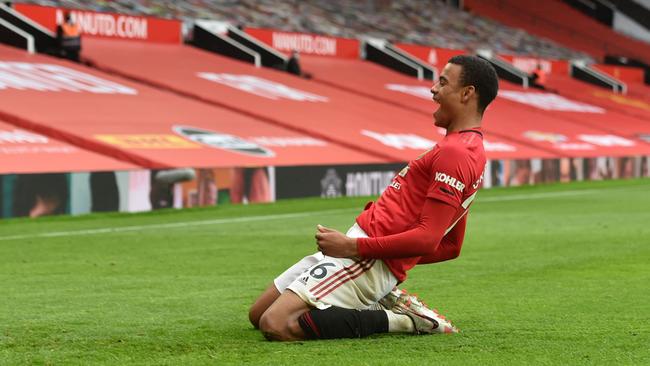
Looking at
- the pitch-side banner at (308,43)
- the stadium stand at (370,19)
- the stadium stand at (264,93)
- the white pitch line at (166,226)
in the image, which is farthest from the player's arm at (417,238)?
the pitch-side banner at (308,43)

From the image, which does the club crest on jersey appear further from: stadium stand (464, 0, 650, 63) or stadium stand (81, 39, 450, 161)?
stadium stand (464, 0, 650, 63)

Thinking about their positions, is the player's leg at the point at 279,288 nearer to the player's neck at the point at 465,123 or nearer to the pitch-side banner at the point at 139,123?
the player's neck at the point at 465,123

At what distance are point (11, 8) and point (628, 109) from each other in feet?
77.2

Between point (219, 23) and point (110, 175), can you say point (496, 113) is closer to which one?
point (219, 23)

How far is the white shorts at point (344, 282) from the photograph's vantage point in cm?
584

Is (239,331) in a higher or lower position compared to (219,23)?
lower

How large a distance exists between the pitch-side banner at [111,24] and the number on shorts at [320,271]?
22.3 metres

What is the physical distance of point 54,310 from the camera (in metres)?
6.99

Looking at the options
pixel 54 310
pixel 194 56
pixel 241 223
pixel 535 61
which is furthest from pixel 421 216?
pixel 535 61

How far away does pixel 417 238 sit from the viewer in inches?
226

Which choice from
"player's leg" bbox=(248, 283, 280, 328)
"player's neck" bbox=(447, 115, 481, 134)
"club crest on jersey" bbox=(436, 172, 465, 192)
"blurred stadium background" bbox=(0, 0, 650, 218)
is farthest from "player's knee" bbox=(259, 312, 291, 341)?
"blurred stadium background" bbox=(0, 0, 650, 218)

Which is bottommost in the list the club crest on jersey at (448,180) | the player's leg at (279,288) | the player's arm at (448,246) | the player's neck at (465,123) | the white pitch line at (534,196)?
the white pitch line at (534,196)

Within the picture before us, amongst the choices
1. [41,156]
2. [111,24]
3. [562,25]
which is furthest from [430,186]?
[562,25]

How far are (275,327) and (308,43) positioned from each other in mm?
30471
